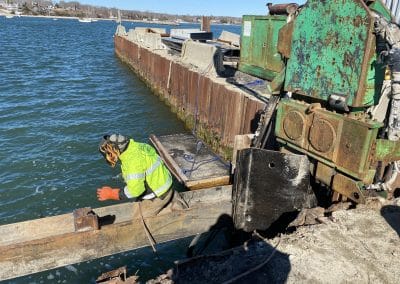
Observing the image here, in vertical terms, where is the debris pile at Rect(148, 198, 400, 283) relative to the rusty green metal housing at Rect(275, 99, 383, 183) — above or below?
below

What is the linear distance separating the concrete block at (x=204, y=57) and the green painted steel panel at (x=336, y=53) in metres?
8.98

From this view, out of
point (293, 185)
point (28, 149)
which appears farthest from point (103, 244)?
point (28, 149)

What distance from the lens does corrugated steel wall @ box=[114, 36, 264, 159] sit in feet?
35.4

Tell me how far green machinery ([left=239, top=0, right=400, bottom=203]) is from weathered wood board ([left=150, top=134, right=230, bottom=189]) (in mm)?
2832

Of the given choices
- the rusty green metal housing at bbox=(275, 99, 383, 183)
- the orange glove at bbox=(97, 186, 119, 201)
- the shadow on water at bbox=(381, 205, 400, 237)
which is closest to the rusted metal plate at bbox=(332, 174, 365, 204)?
the rusty green metal housing at bbox=(275, 99, 383, 183)

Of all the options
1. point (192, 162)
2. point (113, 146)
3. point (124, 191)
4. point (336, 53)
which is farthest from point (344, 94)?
point (192, 162)

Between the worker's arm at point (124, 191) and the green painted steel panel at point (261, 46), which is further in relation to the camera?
the green painted steel panel at point (261, 46)

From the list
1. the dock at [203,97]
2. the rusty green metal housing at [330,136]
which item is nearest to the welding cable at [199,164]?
the dock at [203,97]

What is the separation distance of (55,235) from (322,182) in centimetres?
418

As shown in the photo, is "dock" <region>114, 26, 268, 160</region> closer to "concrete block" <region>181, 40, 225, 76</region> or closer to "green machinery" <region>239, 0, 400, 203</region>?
"concrete block" <region>181, 40, 225, 76</region>

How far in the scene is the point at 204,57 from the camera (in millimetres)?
16156

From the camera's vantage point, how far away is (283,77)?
644 cm

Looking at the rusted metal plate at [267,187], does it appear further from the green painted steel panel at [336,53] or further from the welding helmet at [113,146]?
the welding helmet at [113,146]

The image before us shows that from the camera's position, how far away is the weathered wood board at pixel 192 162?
876 centimetres
